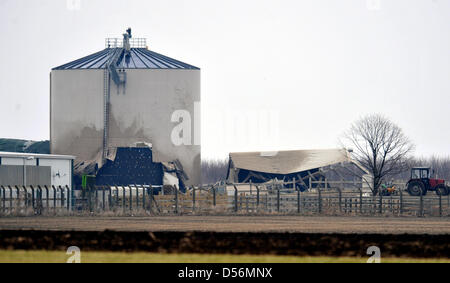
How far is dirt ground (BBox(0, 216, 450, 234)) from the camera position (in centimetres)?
3597

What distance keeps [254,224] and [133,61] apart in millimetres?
35391

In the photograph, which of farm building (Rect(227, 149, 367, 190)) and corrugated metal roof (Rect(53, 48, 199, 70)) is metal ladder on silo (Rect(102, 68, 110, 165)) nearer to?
corrugated metal roof (Rect(53, 48, 199, 70))

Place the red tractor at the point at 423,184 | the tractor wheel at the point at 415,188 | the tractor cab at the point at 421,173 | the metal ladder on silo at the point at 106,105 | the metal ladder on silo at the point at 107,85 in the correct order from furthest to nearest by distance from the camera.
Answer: the metal ladder on silo at the point at 107,85, the metal ladder on silo at the point at 106,105, the tractor cab at the point at 421,173, the red tractor at the point at 423,184, the tractor wheel at the point at 415,188

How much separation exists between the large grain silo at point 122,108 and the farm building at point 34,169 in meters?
10.3

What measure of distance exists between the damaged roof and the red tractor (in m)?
13.4

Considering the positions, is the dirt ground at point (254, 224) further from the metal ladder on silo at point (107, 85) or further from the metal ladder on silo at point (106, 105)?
the metal ladder on silo at point (107, 85)

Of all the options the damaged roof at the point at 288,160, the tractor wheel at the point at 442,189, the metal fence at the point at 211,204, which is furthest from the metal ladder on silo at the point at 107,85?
the tractor wheel at the point at 442,189

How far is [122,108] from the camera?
71062 mm

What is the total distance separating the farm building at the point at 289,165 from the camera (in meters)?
76.5

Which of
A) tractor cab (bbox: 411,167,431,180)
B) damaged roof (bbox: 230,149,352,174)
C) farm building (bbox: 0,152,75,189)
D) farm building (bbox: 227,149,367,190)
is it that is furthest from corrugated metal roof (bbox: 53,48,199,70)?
tractor cab (bbox: 411,167,431,180)

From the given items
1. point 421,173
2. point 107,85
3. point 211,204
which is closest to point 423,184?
point 421,173
